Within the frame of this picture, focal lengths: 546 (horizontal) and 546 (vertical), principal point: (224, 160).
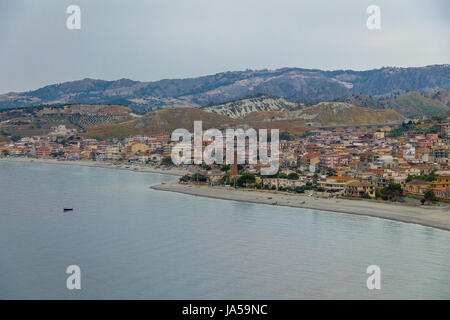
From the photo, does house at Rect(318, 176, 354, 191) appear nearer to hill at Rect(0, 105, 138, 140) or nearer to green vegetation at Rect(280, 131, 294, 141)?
green vegetation at Rect(280, 131, 294, 141)

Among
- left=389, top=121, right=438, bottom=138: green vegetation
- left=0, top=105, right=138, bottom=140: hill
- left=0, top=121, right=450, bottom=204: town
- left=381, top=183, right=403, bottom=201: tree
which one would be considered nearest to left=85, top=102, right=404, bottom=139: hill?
left=0, top=121, right=450, bottom=204: town

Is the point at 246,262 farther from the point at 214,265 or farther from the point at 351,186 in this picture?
the point at 351,186

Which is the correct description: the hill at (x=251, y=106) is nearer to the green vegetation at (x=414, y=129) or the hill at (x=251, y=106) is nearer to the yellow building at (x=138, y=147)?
the yellow building at (x=138, y=147)

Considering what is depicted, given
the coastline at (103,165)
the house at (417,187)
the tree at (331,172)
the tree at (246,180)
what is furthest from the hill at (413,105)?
the house at (417,187)

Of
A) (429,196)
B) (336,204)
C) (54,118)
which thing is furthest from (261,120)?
(429,196)
